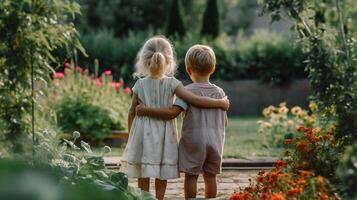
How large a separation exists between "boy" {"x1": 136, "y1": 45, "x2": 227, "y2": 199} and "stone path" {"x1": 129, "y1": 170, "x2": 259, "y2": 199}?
1.21 feet

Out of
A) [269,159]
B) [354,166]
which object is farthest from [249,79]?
[354,166]

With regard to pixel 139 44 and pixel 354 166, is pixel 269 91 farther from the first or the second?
pixel 354 166

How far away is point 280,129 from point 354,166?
8925 millimetres

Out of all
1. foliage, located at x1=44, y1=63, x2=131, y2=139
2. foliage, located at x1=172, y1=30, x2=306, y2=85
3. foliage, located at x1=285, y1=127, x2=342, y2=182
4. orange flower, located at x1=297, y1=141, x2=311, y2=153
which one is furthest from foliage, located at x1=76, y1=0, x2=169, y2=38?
orange flower, located at x1=297, y1=141, x2=311, y2=153

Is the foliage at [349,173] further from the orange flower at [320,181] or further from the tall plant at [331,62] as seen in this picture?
the tall plant at [331,62]

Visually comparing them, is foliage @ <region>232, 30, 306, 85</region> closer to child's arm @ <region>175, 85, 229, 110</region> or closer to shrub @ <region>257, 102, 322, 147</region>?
shrub @ <region>257, 102, 322, 147</region>

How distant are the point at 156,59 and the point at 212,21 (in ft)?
58.2

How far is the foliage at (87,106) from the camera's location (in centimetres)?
1166

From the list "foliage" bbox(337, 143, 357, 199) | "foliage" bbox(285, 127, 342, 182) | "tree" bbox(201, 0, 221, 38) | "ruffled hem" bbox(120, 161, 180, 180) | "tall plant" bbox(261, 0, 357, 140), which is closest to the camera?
"foliage" bbox(337, 143, 357, 199)

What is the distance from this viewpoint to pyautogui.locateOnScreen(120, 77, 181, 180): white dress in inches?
219

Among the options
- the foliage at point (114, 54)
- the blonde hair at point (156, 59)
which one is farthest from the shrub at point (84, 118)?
the foliage at point (114, 54)

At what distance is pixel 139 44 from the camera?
22875 millimetres

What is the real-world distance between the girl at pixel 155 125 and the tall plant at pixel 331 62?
728 millimetres

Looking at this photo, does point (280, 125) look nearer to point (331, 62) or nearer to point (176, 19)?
point (331, 62)
